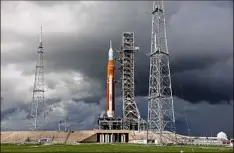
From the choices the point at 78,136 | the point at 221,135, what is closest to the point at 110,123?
the point at 78,136

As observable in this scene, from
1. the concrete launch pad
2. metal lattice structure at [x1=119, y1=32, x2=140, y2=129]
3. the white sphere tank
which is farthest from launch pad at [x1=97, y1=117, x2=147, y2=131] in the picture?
the white sphere tank

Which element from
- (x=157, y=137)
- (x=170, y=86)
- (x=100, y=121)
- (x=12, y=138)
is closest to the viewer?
(x=170, y=86)

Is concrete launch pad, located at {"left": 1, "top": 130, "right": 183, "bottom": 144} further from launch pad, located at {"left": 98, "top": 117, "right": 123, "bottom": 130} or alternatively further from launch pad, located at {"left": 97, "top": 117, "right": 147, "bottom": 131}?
launch pad, located at {"left": 97, "top": 117, "right": 147, "bottom": 131}

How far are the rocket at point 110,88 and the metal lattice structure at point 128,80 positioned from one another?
463cm

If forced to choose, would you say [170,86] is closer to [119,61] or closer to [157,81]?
[157,81]

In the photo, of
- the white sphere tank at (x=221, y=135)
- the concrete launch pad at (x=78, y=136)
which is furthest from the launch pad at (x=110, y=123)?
the white sphere tank at (x=221, y=135)

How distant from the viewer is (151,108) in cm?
14500

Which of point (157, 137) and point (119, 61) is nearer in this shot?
point (157, 137)

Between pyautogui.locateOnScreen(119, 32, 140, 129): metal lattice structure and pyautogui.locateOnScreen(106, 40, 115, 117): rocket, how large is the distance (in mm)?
4628

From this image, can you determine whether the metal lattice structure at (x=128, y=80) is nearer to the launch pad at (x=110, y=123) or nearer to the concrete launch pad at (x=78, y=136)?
the launch pad at (x=110, y=123)

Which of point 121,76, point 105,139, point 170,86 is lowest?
point 105,139

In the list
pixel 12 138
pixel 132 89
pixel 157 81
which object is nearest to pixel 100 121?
pixel 132 89

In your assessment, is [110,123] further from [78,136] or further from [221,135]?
[221,135]

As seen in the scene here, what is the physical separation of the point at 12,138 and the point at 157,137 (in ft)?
188
